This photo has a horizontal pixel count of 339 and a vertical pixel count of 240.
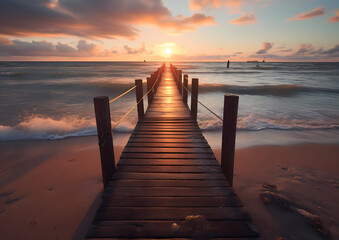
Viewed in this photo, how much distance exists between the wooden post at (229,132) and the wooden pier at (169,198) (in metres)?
0.18

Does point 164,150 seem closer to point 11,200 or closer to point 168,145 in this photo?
point 168,145

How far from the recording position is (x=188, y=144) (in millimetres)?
3906

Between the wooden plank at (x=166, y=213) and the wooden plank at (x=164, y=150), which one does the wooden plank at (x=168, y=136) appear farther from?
the wooden plank at (x=166, y=213)

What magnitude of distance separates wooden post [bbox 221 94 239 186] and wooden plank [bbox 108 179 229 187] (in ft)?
0.76

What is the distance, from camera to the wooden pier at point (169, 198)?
6.32ft

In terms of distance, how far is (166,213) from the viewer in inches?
84.0

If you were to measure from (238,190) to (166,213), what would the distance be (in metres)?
2.35

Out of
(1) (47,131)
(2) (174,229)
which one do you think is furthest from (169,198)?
(1) (47,131)

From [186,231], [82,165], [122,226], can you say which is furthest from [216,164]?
[82,165]

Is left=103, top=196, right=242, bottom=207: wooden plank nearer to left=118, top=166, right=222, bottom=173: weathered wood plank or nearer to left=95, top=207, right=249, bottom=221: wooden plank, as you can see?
left=95, top=207, right=249, bottom=221: wooden plank

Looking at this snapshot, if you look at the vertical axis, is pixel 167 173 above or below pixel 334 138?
above

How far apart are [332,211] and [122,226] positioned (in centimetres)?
381

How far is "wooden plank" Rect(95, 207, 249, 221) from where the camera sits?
6.80 ft

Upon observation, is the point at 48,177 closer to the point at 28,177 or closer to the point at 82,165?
the point at 28,177
